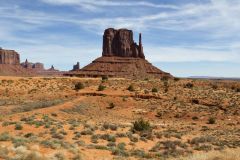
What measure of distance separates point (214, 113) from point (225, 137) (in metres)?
18.4

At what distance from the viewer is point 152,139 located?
82.3ft

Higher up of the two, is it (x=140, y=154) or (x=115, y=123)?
(x=140, y=154)

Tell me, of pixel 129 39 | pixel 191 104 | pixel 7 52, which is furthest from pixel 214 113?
pixel 7 52

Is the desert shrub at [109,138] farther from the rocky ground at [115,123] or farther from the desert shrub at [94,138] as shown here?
the desert shrub at [94,138]

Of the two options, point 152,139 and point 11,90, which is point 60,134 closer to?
point 152,139

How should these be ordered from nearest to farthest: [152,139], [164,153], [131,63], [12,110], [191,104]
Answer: [164,153], [152,139], [12,110], [191,104], [131,63]

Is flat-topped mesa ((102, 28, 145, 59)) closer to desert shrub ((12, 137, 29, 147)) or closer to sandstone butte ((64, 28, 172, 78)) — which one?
sandstone butte ((64, 28, 172, 78))

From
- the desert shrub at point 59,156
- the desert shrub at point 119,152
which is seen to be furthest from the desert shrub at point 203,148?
the desert shrub at point 59,156

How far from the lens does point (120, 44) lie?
15200 centimetres

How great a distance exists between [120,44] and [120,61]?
13.7 meters

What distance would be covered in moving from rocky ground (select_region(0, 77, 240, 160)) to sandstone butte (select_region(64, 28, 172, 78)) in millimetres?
51905

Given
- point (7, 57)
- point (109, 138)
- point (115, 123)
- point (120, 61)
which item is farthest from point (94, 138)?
point (7, 57)

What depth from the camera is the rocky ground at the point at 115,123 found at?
710 inches

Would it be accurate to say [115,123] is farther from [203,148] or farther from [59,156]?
[59,156]
